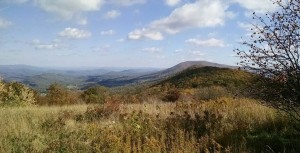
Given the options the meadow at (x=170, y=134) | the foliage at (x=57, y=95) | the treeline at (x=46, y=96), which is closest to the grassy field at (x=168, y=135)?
the meadow at (x=170, y=134)

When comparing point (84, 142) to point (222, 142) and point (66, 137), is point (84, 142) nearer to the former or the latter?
point (66, 137)

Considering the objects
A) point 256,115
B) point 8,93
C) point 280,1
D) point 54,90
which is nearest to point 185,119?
point 256,115

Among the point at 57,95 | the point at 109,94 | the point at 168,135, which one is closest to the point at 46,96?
the point at 57,95

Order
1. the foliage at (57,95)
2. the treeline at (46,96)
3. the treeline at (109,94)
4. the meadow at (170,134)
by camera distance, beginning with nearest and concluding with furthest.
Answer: the meadow at (170,134)
the treeline at (46,96)
the treeline at (109,94)
the foliage at (57,95)

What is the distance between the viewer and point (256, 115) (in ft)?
32.7

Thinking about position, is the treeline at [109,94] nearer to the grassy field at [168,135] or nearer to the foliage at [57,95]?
the foliage at [57,95]

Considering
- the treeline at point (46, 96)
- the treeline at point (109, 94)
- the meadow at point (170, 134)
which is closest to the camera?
the meadow at point (170, 134)

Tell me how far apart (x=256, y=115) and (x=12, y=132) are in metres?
6.34

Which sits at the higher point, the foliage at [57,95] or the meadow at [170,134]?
the meadow at [170,134]

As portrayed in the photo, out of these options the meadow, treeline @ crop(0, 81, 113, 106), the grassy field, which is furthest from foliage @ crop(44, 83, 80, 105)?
the grassy field

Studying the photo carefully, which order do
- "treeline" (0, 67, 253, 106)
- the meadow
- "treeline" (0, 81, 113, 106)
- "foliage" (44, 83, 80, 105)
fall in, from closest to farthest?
1. the meadow
2. "treeline" (0, 81, 113, 106)
3. "treeline" (0, 67, 253, 106)
4. "foliage" (44, 83, 80, 105)

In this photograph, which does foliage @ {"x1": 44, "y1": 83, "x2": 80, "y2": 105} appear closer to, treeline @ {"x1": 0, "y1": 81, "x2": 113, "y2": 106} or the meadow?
treeline @ {"x1": 0, "y1": 81, "x2": 113, "y2": 106}

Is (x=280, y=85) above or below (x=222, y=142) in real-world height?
above

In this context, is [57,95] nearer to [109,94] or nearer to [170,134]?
[109,94]
